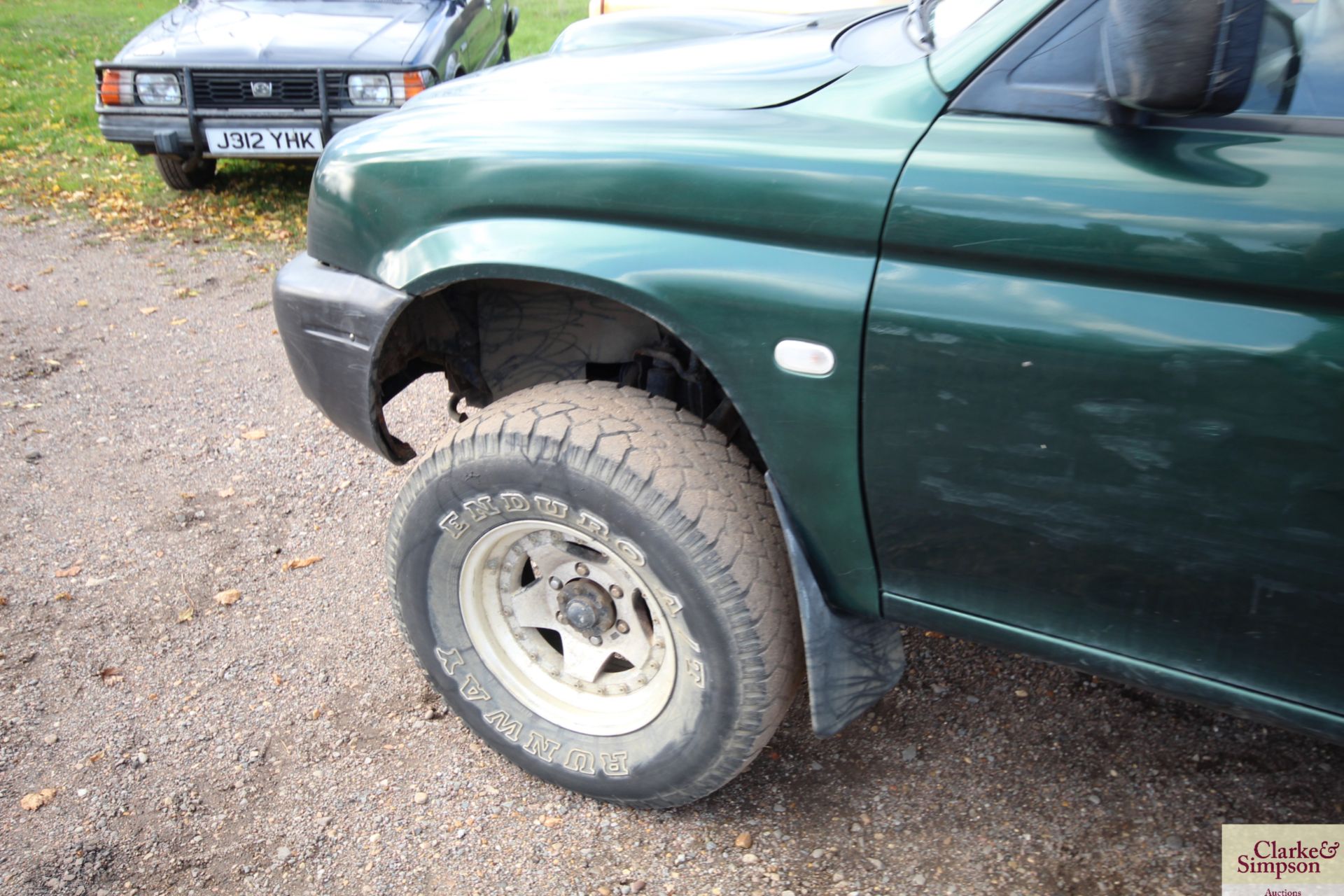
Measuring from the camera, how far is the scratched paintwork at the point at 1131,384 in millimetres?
1354

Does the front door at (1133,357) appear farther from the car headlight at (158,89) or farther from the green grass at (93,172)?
the car headlight at (158,89)

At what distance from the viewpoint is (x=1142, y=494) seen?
4.91 ft

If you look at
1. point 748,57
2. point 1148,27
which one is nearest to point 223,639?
point 748,57

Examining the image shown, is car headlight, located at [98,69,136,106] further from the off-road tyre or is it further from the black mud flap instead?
the black mud flap

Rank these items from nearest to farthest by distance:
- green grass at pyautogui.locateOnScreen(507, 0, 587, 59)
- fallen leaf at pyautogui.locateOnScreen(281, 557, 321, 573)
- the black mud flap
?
the black mud flap < fallen leaf at pyautogui.locateOnScreen(281, 557, 321, 573) < green grass at pyautogui.locateOnScreen(507, 0, 587, 59)

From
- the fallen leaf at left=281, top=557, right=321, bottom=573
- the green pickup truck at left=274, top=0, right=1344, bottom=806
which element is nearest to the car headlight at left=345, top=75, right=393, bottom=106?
the fallen leaf at left=281, top=557, right=321, bottom=573

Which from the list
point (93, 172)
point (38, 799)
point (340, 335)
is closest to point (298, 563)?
point (38, 799)

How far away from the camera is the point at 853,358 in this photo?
1633 millimetres

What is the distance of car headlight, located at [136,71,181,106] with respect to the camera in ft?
19.5

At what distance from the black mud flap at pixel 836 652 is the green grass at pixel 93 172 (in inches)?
206

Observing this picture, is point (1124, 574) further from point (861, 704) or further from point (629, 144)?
point (629, 144)

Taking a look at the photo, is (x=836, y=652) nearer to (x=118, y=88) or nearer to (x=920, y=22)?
(x=920, y=22)

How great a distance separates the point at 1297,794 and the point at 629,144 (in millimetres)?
2045

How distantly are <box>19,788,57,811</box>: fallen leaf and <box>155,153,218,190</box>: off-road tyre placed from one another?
17.1 feet
